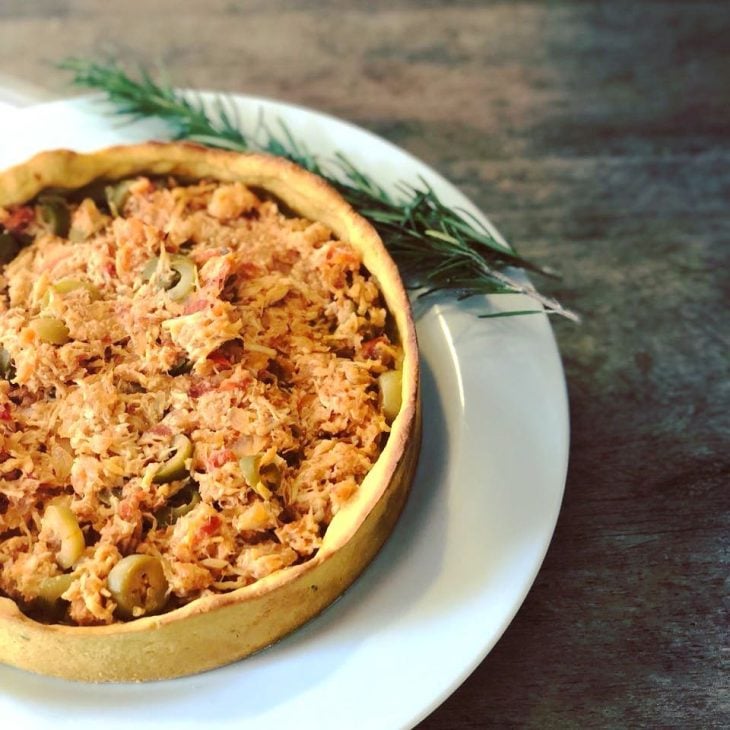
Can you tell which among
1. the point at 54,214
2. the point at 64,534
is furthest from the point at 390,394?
the point at 54,214

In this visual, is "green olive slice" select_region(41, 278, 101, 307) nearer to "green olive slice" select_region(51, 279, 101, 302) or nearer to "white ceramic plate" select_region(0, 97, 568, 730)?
"green olive slice" select_region(51, 279, 101, 302)

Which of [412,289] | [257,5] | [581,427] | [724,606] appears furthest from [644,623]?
[257,5]

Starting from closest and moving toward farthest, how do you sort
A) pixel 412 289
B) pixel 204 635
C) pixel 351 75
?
pixel 204 635
pixel 412 289
pixel 351 75

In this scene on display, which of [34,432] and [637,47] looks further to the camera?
[637,47]

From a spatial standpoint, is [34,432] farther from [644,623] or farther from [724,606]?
[724,606]

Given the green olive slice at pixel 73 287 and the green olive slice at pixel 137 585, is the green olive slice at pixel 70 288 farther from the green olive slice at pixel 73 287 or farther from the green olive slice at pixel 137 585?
the green olive slice at pixel 137 585

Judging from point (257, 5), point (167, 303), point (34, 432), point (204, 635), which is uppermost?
point (257, 5)

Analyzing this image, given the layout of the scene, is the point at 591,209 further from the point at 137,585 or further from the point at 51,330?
the point at 137,585
